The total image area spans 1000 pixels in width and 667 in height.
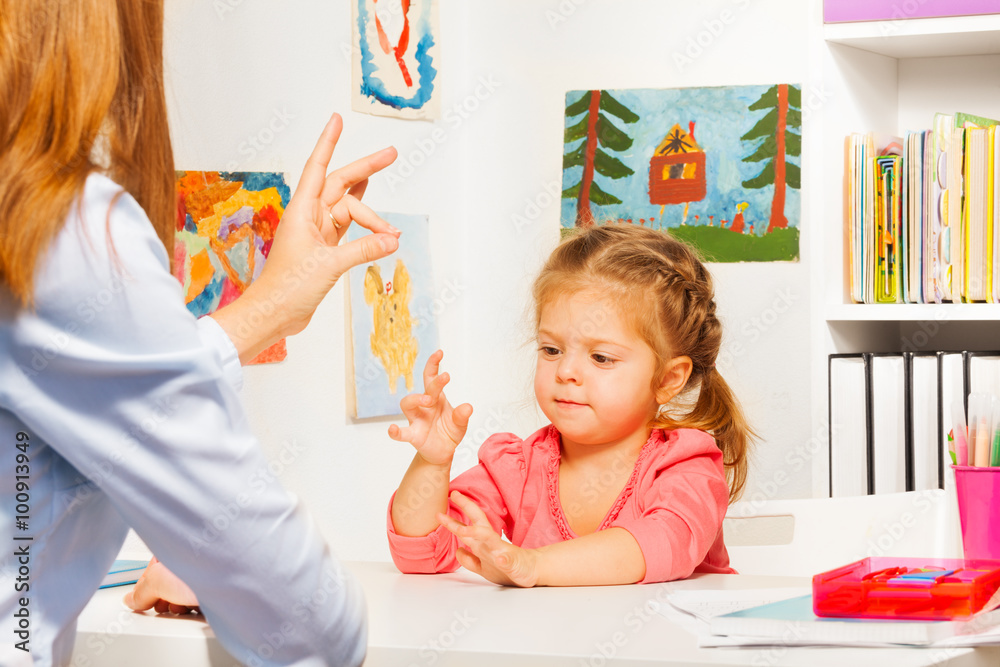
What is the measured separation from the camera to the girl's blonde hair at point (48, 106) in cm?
45

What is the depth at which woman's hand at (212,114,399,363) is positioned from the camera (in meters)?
0.81

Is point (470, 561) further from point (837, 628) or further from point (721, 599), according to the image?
point (837, 628)

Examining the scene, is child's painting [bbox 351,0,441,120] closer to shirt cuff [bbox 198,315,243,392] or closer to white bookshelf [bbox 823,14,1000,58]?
white bookshelf [bbox 823,14,1000,58]

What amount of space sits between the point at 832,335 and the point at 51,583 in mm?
1433

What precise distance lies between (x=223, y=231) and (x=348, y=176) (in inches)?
21.9

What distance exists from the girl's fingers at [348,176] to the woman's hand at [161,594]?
350 mm

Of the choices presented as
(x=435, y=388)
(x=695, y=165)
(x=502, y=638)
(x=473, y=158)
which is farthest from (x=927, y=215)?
(x=502, y=638)

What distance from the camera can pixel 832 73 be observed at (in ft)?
5.55

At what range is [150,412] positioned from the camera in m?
0.47

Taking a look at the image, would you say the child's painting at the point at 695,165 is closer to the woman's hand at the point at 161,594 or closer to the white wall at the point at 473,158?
the white wall at the point at 473,158

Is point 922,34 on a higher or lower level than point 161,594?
higher

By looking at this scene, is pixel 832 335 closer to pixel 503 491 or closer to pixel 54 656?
pixel 503 491

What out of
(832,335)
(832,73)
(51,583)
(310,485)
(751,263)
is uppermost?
(832,73)

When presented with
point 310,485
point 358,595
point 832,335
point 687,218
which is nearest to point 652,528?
point 358,595
